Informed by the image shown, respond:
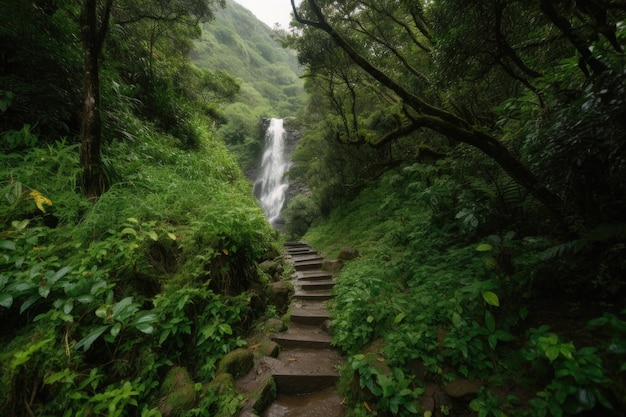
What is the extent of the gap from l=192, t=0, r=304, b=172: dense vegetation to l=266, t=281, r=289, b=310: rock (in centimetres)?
2472

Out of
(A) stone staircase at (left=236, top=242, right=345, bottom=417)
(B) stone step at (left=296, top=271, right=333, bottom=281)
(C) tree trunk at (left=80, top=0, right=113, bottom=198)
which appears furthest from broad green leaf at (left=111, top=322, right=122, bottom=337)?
(B) stone step at (left=296, top=271, right=333, bottom=281)

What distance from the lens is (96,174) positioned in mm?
3076

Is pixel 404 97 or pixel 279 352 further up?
pixel 404 97

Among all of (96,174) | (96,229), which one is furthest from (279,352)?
(96,174)

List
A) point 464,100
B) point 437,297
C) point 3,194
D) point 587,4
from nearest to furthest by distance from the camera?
point 587,4 → point 3,194 → point 437,297 → point 464,100

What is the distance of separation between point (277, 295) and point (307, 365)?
4.87 ft

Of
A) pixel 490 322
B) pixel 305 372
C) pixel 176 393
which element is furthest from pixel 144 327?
pixel 490 322

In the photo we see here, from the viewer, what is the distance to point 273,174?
26203 mm

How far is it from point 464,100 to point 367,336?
17.0ft

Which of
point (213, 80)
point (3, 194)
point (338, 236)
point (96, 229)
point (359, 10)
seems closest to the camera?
point (3, 194)

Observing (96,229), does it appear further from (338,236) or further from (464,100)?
(338,236)

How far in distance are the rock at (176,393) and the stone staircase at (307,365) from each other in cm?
77

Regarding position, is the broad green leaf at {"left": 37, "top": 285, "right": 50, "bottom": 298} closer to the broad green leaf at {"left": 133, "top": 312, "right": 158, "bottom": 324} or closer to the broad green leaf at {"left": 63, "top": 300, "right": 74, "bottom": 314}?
the broad green leaf at {"left": 63, "top": 300, "right": 74, "bottom": 314}

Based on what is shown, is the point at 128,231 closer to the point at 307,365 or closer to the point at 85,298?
the point at 85,298
